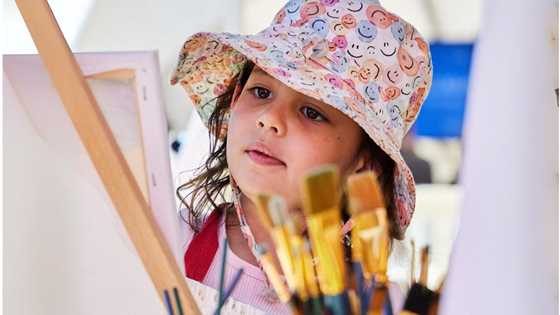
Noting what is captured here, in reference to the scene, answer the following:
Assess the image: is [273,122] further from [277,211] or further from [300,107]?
[277,211]

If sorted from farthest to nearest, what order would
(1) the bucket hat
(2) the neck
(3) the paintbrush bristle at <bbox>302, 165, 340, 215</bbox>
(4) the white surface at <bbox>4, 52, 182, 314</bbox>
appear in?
(2) the neck → (1) the bucket hat → (4) the white surface at <bbox>4, 52, 182, 314</bbox> → (3) the paintbrush bristle at <bbox>302, 165, 340, 215</bbox>

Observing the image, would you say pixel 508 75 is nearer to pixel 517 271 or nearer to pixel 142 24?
pixel 517 271

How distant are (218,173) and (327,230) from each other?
1.87 ft

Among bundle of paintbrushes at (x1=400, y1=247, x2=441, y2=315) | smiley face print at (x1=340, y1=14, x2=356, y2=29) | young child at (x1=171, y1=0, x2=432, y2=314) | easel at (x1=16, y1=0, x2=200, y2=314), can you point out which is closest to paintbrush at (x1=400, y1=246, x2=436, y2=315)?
bundle of paintbrushes at (x1=400, y1=247, x2=441, y2=315)

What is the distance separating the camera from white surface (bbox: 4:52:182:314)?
0.58 metres

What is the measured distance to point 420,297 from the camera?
46cm

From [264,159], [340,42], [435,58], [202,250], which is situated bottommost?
[435,58]

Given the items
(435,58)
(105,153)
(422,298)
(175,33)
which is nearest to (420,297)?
(422,298)

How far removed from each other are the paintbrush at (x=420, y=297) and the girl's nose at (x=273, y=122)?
30 centimetres

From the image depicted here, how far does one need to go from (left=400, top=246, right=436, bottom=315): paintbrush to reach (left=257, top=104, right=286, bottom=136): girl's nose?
0.30m

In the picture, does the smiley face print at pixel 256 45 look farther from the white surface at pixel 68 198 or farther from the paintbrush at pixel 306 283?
the paintbrush at pixel 306 283

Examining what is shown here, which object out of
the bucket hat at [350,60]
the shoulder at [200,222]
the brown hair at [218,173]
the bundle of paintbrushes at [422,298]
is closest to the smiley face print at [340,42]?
the bucket hat at [350,60]

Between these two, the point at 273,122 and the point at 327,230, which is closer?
the point at 327,230

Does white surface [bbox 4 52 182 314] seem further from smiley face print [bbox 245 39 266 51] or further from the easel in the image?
smiley face print [bbox 245 39 266 51]
